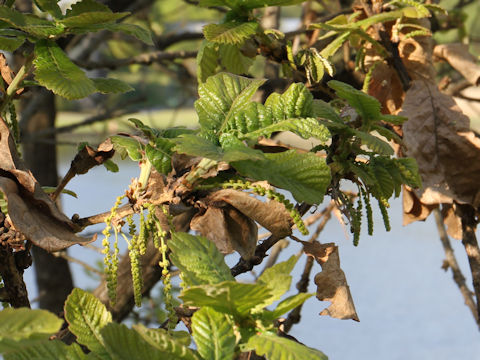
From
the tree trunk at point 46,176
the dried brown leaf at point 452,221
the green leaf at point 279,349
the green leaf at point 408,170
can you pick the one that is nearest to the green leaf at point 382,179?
the green leaf at point 408,170

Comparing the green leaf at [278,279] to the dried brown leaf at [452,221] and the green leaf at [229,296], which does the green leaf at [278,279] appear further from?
the dried brown leaf at [452,221]

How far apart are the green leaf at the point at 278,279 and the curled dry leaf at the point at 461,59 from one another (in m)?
0.37

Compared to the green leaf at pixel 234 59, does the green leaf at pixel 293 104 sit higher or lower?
higher

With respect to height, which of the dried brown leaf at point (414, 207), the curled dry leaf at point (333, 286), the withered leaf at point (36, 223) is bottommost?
the dried brown leaf at point (414, 207)

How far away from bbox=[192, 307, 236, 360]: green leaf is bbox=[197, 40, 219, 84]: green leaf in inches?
7.6

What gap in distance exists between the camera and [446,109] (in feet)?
1.53

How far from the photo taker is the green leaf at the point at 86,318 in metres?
0.21

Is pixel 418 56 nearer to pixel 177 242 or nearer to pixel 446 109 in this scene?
pixel 446 109

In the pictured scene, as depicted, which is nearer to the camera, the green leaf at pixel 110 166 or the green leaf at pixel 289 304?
the green leaf at pixel 289 304

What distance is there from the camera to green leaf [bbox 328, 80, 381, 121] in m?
0.28

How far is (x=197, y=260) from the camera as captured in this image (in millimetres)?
216

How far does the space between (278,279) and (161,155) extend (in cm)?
7

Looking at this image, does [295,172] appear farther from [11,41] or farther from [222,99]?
[11,41]

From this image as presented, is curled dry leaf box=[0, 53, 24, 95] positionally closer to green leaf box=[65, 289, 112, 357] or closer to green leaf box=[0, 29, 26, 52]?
green leaf box=[0, 29, 26, 52]
